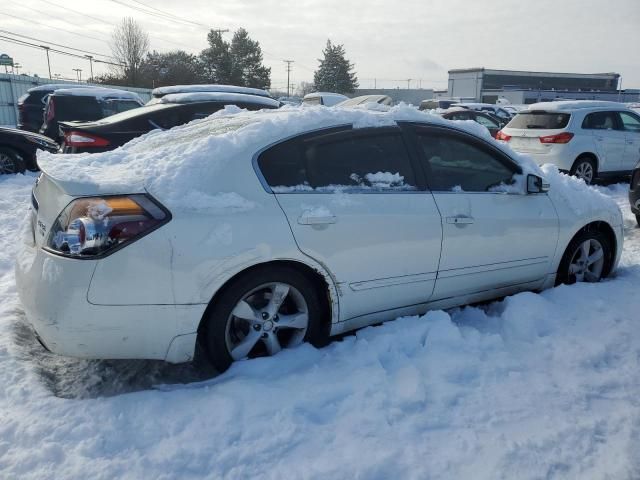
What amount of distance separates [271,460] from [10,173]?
30.7 ft

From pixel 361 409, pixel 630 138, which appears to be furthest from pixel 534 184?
pixel 630 138

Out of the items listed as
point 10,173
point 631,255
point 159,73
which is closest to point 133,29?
point 159,73

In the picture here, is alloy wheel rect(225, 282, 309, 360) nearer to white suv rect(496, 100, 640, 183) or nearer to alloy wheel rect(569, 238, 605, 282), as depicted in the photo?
alloy wheel rect(569, 238, 605, 282)

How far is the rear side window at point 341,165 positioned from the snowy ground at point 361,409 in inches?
37.1

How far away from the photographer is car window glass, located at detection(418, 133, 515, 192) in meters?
3.57

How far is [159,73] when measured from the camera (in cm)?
5609

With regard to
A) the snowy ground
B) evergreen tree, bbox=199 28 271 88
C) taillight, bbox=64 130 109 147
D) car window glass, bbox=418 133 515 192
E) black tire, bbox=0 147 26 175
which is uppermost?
evergreen tree, bbox=199 28 271 88

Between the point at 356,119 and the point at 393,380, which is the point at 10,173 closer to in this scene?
the point at 356,119

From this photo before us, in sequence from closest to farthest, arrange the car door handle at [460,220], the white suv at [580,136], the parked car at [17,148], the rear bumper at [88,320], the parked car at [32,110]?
the rear bumper at [88,320] < the car door handle at [460,220] < the parked car at [17,148] < the white suv at [580,136] < the parked car at [32,110]

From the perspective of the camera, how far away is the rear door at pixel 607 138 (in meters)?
9.84

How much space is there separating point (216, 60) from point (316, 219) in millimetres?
62406

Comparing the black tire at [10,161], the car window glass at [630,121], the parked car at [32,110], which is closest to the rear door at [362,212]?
the black tire at [10,161]

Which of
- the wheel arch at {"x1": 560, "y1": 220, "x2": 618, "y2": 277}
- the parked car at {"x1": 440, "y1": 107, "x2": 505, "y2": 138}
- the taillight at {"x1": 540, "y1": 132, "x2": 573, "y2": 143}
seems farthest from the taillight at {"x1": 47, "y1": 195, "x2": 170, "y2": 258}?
the parked car at {"x1": 440, "y1": 107, "x2": 505, "y2": 138}

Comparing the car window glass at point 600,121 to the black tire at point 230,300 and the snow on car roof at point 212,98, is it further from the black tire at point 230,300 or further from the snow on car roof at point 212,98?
the black tire at point 230,300
